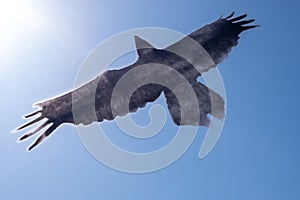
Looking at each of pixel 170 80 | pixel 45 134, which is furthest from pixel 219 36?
pixel 45 134

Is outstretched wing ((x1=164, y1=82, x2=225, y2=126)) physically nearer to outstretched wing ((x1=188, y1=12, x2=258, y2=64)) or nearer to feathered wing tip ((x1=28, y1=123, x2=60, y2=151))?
outstretched wing ((x1=188, y1=12, x2=258, y2=64))

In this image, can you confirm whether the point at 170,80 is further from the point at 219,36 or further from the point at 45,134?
the point at 45,134

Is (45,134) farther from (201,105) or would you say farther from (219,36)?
(219,36)

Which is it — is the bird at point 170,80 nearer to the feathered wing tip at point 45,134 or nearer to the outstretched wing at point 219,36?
the outstretched wing at point 219,36

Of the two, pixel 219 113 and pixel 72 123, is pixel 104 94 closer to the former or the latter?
pixel 72 123

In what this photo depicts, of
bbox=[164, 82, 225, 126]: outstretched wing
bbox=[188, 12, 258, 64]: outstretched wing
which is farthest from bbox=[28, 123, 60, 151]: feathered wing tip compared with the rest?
bbox=[188, 12, 258, 64]: outstretched wing

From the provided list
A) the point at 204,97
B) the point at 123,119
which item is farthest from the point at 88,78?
the point at 204,97

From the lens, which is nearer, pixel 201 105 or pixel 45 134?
pixel 45 134

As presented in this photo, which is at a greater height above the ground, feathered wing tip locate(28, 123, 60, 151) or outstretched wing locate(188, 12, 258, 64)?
outstretched wing locate(188, 12, 258, 64)

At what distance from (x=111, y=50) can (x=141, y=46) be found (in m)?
0.47

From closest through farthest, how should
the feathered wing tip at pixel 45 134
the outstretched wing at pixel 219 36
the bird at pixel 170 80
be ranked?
1. the feathered wing tip at pixel 45 134
2. the bird at pixel 170 80
3. the outstretched wing at pixel 219 36

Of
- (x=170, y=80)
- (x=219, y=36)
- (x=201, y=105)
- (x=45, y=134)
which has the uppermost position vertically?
(x=219, y=36)

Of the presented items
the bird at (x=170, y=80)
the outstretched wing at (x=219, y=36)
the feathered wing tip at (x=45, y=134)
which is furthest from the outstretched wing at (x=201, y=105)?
the feathered wing tip at (x=45, y=134)

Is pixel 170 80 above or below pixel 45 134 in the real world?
above
